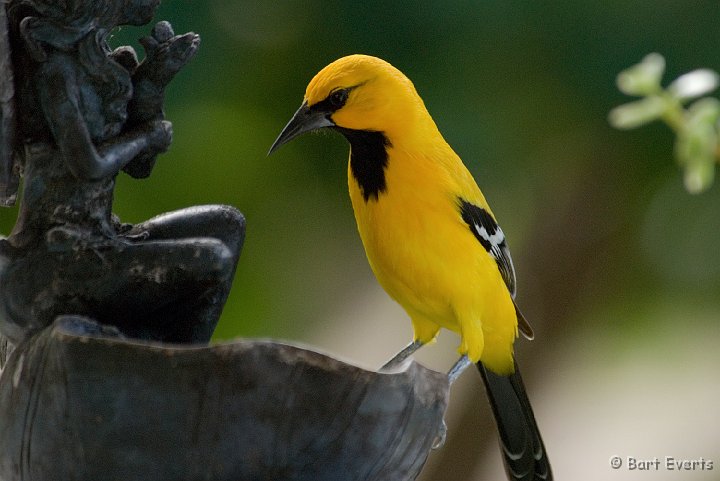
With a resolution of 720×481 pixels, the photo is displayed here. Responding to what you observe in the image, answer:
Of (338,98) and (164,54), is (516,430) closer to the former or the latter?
(338,98)

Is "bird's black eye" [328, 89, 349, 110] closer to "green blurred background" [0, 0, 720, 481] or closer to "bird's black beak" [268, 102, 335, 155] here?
"bird's black beak" [268, 102, 335, 155]

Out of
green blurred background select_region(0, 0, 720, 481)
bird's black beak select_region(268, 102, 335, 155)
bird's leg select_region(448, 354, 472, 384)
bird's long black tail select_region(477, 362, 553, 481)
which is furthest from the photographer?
green blurred background select_region(0, 0, 720, 481)

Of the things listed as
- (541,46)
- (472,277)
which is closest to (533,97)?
(541,46)

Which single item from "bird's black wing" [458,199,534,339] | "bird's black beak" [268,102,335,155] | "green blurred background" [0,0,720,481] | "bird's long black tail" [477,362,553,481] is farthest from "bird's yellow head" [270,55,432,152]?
"green blurred background" [0,0,720,481]

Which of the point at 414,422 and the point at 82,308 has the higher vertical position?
the point at 82,308

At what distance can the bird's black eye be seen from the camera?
154 centimetres

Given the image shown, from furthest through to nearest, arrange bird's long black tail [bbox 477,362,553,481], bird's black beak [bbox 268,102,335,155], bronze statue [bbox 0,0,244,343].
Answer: bird's long black tail [bbox 477,362,553,481], bird's black beak [bbox 268,102,335,155], bronze statue [bbox 0,0,244,343]

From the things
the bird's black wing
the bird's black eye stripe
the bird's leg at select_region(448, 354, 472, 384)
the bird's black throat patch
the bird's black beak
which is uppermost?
the bird's black eye stripe

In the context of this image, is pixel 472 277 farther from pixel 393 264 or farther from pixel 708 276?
pixel 708 276

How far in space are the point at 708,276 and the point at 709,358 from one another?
0.63 feet

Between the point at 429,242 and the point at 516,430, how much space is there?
0.42 meters

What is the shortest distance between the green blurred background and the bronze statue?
1240 mm

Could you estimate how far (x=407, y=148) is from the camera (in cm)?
170

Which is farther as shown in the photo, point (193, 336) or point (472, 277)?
point (472, 277)
